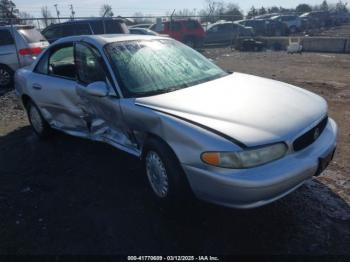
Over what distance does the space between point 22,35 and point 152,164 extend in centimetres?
847

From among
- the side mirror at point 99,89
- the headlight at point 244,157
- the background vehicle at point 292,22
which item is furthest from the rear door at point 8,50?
the background vehicle at point 292,22

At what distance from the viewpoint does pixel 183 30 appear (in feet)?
72.7

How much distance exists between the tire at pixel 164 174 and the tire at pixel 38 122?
259 centimetres

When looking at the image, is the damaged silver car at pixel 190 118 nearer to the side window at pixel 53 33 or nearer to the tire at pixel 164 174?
the tire at pixel 164 174

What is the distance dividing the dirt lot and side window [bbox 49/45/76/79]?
3.69 feet

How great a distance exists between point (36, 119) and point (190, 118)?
349cm

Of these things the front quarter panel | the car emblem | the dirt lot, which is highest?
the front quarter panel

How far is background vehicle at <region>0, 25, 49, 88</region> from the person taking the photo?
33.0ft

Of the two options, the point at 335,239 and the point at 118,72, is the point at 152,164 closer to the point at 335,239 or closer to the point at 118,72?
the point at 118,72

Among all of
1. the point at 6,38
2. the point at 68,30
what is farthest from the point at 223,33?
the point at 6,38

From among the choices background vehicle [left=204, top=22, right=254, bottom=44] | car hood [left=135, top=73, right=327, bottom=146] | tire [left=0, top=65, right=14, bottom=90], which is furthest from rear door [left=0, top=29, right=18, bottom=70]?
background vehicle [left=204, top=22, right=254, bottom=44]

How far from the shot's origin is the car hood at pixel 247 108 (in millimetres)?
2830

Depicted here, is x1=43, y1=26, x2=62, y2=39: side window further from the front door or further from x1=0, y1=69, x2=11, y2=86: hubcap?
the front door

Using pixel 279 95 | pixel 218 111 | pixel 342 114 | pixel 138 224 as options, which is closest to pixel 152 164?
pixel 138 224
